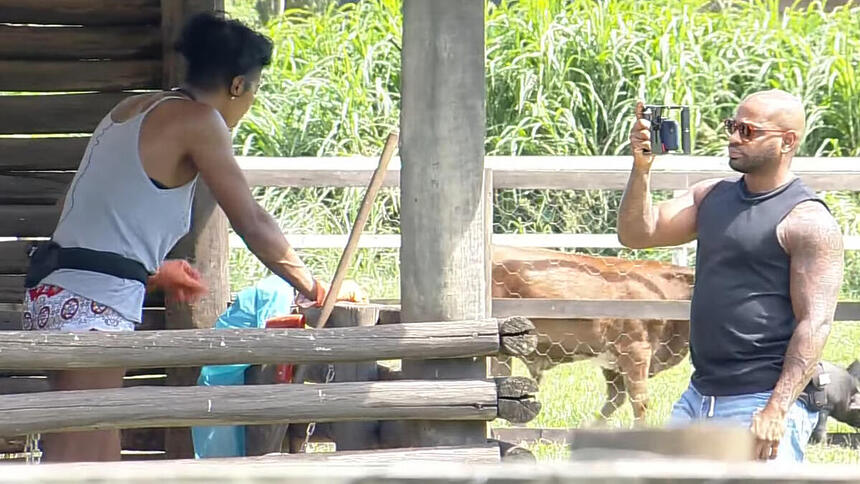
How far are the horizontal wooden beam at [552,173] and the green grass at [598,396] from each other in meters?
1.26

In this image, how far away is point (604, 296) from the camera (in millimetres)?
7965

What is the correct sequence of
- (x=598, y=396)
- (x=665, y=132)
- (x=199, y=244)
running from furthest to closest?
(x=598, y=396)
(x=199, y=244)
(x=665, y=132)

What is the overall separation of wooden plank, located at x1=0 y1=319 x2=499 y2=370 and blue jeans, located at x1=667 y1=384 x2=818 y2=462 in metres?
0.72

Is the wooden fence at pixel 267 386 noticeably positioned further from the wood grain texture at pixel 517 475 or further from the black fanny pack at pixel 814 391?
the wood grain texture at pixel 517 475

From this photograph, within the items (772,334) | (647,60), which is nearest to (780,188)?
(772,334)

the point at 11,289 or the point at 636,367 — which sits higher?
the point at 11,289

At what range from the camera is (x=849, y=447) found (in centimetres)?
746

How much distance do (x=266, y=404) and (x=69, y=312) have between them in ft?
2.18

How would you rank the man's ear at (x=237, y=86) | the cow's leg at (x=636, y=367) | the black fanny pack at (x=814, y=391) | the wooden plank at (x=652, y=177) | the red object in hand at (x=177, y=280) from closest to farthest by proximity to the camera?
the man's ear at (x=237, y=86) → the black fanny pack at (x=814, y=391) → the red object in hand at (x=177, y=280) → the wooden plank at (x=652, y=177) → the cow's leg at (x=636, y=367)

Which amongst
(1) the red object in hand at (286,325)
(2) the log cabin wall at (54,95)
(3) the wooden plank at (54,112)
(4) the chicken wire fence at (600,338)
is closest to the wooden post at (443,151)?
(1) the red object in hand at (286,325)

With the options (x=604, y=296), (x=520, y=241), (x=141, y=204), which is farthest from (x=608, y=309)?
(x=141, y=204)

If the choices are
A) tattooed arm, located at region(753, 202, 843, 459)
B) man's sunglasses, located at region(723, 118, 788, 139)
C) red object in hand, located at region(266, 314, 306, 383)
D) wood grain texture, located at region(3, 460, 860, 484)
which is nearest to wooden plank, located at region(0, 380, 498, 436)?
red object in hand, located at region(266, 314, 306, 383)

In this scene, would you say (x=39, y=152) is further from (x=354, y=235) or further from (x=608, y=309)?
(x=608, y=309)

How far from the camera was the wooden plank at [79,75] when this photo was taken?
560cm
